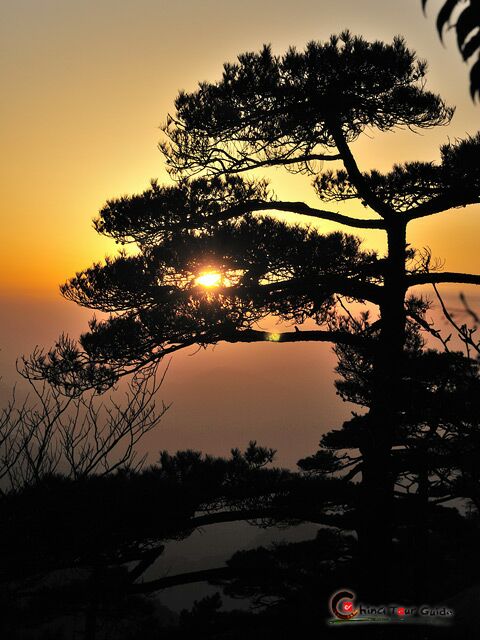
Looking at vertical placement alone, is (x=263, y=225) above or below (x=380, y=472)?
above

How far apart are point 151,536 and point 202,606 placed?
230 inches

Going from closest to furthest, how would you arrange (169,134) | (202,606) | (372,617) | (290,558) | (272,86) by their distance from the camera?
(372,617), (272,86), (169,134), (290,558), (202,606)

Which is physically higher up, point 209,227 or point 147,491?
point 209,227

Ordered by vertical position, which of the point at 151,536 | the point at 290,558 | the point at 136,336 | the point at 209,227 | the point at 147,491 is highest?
the point at 209,227

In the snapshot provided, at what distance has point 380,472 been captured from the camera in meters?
7.15

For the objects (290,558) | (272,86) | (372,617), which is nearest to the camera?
(372,617)

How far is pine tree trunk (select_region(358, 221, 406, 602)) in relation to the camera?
683cm

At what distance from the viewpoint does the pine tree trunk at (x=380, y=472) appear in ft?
22.4

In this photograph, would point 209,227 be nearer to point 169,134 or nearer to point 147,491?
point 169,134

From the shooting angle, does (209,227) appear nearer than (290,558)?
Yes

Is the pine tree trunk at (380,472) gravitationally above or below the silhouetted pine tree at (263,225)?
below

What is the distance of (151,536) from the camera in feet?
21.8

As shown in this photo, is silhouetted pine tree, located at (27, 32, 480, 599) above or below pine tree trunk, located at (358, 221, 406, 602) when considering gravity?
above

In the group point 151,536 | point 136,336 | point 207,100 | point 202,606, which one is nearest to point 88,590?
point 151,536
